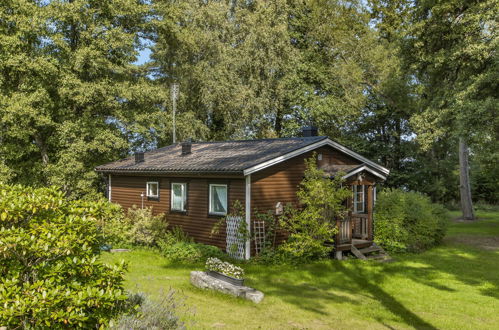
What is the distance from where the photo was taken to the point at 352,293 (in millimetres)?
10648

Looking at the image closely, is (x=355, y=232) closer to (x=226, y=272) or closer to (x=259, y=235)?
(x=259, y=235)

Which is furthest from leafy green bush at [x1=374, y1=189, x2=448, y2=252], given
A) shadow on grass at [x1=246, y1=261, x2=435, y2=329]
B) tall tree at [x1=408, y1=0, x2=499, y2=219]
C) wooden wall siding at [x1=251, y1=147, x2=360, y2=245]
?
tall tree at [x1=408, y1=0, x2=499, y2=219]

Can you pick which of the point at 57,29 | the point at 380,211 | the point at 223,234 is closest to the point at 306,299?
the point at 223,234

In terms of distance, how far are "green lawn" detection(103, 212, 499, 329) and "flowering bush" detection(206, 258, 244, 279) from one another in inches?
28.1

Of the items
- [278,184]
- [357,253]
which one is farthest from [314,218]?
[357,253]

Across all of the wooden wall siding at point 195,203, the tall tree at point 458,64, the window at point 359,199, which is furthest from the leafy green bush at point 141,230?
the tall tree at point 458,64

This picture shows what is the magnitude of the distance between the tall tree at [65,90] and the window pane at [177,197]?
26.6 feet

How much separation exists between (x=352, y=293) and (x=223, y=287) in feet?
11.5

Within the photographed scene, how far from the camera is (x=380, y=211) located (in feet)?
57.6

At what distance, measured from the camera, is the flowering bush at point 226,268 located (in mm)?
10132

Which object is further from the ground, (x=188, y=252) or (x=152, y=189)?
(x=152, y=189)

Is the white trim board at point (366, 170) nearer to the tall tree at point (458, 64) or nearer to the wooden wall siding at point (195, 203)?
the wooden wall siding at point (195, 203)

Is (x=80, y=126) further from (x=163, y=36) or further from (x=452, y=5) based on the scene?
(x=452, y=5)

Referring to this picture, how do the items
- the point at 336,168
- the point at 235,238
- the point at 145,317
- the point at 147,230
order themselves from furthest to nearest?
the point at 147,230
the point at 336,168
the point at 235,238
the point at 145,317
